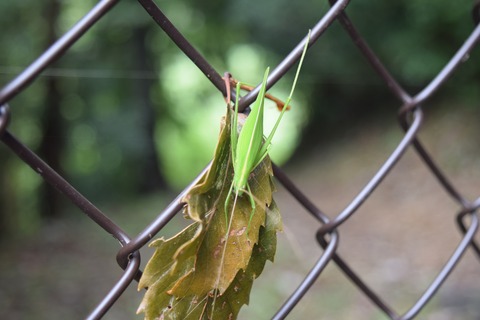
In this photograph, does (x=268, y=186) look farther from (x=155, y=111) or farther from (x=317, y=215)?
(x=155, y=111)

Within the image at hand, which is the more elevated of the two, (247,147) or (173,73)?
(173,73)

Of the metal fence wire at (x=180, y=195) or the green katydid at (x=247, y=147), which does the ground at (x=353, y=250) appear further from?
the green katydid at (x=247, y=147)

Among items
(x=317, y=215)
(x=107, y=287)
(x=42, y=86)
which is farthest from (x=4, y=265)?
(x=317, y=215)

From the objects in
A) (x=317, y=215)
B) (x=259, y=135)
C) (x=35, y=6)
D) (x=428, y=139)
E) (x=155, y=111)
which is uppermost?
(x=35, y=6)

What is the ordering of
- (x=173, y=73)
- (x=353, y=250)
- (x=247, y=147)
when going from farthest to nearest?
(x=173, y=73) < (x=353, y=250) < (x=247, y=147)

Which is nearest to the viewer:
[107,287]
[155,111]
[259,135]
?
[259,135]

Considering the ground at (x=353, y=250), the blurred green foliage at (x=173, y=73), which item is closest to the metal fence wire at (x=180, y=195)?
the ground at (x=353, y=250)

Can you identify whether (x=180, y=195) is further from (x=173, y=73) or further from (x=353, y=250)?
(x=173, y=73)

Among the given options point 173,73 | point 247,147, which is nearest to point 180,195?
point 247,147
